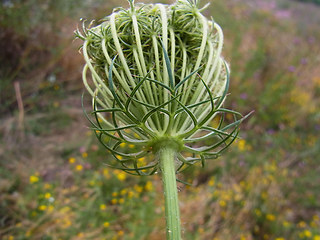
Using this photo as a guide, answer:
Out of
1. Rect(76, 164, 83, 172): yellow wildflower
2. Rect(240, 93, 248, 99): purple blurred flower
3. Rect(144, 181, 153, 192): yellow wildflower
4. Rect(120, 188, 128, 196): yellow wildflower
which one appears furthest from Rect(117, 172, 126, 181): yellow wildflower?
Rect(240, 93, 248, 99): purple blurred flower

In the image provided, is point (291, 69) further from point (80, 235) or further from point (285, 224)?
point (80, 235)

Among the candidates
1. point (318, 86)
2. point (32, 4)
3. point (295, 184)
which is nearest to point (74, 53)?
point (32, 4)

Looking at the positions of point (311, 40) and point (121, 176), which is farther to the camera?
point (311, 40)

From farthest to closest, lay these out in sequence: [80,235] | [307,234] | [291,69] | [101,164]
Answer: [291,69]
[101,164]
[307,234]
[80,235]

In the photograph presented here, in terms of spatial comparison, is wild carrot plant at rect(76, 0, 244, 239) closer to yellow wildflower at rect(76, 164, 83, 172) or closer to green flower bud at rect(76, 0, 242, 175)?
green flower bud at rect(76, 0, 242, 175)

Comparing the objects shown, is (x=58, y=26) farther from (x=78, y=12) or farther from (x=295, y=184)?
(x=295, y=184)

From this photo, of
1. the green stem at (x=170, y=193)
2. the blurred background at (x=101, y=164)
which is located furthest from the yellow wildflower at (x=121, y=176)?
the green stem at (x=170, y=193)

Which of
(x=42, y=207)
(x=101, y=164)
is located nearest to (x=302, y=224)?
(x=101, y=164)
